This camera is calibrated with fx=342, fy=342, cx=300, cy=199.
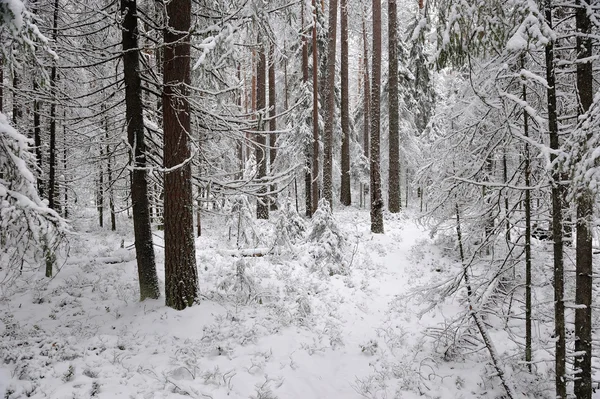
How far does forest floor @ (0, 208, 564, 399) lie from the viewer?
476 centimetres

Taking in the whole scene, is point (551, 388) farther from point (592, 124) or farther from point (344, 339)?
point (592, 124)

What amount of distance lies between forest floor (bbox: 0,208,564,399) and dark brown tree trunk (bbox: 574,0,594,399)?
157 cm

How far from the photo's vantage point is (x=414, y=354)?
20.2ft

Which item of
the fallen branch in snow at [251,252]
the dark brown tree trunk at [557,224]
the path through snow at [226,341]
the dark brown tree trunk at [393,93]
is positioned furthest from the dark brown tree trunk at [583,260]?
the dark brown tree trunk at [393,93]

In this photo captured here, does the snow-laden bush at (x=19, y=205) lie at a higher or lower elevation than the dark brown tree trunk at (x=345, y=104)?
lower

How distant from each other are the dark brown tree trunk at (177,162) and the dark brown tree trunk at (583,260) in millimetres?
5795

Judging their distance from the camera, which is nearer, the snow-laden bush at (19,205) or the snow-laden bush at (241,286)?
the snow-laden bush at (19,205)

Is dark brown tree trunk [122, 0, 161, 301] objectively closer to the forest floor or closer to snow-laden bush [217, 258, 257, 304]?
the forest floor

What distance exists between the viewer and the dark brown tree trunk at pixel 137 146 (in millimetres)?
6703

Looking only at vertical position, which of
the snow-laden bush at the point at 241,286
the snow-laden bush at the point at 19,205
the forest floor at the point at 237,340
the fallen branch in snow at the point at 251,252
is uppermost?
the snow-laden bush at the point at 19,205

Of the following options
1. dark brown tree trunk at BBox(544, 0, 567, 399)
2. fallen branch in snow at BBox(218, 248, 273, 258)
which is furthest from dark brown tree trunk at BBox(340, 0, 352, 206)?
dark brown tree trunk at BBox(544, 0, 567, 399)

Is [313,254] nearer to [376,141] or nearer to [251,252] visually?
[251,252]

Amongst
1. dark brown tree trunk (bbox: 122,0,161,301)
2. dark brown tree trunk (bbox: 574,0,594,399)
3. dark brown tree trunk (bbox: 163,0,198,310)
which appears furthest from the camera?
dark brown tree trunk (bbox: 122,0,161,301)

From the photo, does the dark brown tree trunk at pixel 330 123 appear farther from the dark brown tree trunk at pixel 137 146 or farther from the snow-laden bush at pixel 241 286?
the dark brown tree trunk at pixel 137 146
